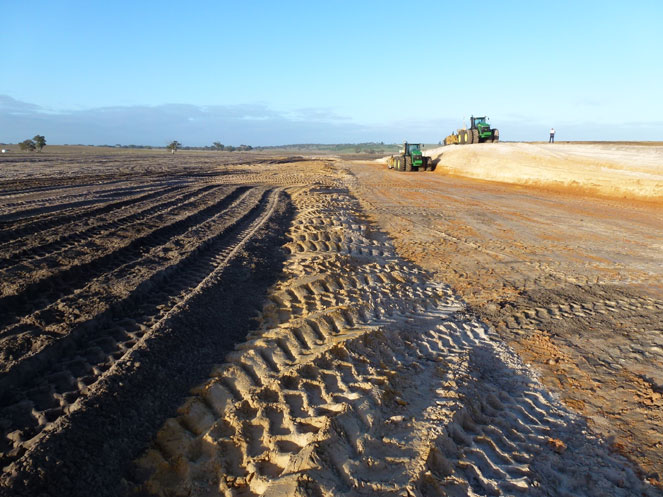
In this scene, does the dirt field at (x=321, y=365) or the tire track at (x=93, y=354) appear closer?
the dirt field at (x=321, y=365)

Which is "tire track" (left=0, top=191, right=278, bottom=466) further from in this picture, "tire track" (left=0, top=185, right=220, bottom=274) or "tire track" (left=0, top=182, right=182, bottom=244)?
"tire track" (left=0, top=182, right=182, bottom=244)

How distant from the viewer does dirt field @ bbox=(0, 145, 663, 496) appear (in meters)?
2.59

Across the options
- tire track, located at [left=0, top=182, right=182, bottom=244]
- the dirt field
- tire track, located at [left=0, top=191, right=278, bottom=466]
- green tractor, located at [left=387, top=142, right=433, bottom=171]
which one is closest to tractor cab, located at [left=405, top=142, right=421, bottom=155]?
green tractor, located at [left=387, top=142, right=433, bottom=171]

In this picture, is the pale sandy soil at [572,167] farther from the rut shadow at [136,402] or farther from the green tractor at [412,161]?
the rut shadow at [136,402]

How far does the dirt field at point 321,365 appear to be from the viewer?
A: 259cm

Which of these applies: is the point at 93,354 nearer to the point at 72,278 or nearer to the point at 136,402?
the point at 136,402

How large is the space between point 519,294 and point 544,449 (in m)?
3.20

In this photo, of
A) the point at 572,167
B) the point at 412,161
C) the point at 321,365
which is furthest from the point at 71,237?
the point at 412,161

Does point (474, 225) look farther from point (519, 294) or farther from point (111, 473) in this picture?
point (111, 473)

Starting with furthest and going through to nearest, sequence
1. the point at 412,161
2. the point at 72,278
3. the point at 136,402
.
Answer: the point at 412,161 → the point at 72,278 → the point at 136,402

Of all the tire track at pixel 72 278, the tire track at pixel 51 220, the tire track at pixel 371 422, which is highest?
the tire track at pixel 51 220

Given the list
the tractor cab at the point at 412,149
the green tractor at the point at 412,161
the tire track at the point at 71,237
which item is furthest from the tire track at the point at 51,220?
the tractor cab at the point at 412,149

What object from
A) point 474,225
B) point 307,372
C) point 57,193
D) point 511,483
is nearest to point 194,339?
point 307,372

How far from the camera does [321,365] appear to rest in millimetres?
3664
